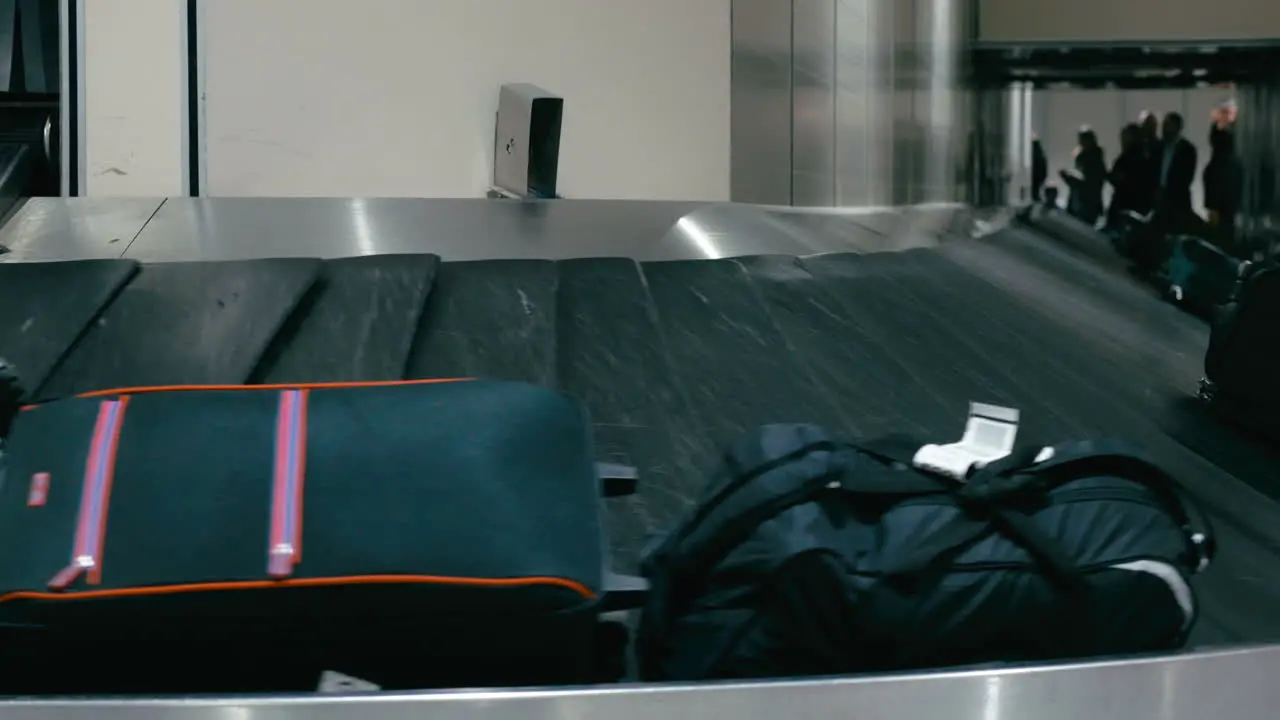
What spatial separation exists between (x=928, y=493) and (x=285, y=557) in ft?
2.54

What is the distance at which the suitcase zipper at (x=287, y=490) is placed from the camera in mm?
1183

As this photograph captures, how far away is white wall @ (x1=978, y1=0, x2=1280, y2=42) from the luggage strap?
8.75m

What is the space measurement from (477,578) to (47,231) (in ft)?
9.65

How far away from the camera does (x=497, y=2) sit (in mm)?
4711

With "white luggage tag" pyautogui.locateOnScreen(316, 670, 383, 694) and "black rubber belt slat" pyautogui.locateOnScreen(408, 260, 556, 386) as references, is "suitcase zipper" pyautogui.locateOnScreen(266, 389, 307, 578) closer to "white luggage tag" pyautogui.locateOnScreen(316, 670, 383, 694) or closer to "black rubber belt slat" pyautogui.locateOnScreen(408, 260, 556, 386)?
"white luggage tag" pyautogui.locateOnScreen(316, 670, 383, 694)

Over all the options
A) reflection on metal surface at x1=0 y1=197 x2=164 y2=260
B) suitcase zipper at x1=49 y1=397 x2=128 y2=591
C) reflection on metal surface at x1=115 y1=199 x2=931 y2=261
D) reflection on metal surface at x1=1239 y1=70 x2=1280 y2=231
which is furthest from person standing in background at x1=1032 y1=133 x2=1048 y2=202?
suitcase zipper at x1=49 y1=397 x2=128 y2=591

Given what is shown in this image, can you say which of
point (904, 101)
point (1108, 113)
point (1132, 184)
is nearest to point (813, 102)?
point (904, 101)

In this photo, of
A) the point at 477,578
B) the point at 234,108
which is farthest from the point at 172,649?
the point at 234,108

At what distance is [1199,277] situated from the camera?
17.9ft

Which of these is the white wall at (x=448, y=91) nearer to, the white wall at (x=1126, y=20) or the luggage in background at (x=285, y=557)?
the luggage in background at (x=285, y=557)

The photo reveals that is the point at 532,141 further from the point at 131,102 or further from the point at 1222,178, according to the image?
the point at 1222,178

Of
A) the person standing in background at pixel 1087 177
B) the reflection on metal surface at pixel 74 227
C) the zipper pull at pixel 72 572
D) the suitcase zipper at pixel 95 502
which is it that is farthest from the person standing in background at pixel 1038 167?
the zipper pull at pixel 72 572

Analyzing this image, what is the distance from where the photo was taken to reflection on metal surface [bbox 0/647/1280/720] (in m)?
1.11

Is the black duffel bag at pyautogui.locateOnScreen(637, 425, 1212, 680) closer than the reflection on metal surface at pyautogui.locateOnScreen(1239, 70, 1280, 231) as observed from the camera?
Yes
